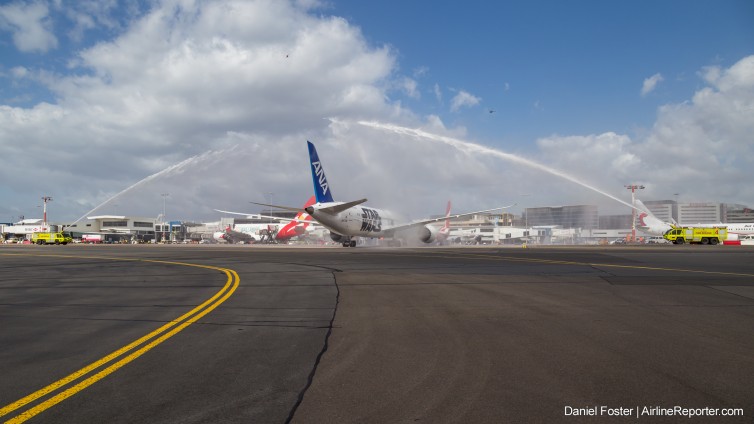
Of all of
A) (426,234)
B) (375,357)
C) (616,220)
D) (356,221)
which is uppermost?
(616,220)

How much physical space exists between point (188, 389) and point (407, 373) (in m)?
2.34

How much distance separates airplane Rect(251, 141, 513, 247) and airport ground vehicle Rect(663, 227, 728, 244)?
34721 millimetres

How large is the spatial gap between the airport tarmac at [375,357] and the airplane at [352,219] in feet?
85.1

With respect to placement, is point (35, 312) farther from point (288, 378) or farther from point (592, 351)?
point (592, 351)

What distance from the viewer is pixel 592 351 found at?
647 centimetres

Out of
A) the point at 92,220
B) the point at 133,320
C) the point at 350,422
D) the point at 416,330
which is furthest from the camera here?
the point at 92,220

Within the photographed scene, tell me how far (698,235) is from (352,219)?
4921 centimetres

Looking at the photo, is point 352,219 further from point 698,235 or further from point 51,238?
point 51,238

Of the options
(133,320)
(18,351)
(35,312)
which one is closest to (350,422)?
(18,351)

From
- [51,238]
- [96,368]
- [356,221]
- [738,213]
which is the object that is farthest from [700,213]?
[96,368]

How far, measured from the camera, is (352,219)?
4462 cm

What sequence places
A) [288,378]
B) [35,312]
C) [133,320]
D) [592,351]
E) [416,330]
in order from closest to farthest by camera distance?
1. [288,378]
2. [592,351]
3. [416,330]
4. [133,320]
5. [35,312]

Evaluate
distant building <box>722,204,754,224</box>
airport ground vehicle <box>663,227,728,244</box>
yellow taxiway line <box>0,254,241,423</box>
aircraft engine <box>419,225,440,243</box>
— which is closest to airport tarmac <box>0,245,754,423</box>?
yellow taxiway line <box>0,254,241,423</box>

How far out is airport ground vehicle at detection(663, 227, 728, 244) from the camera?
2506 inches
